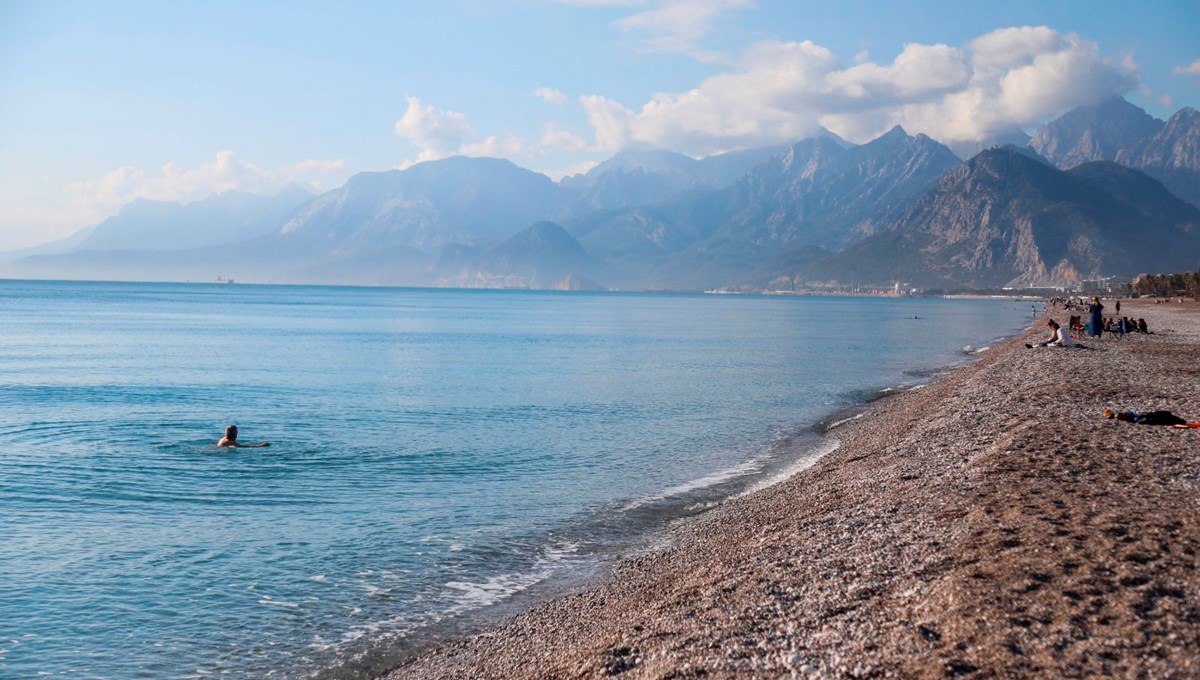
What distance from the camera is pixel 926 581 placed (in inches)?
432

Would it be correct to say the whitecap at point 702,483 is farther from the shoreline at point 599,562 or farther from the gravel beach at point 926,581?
the gravel beach at point 926,581

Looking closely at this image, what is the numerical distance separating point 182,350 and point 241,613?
62.6 meters

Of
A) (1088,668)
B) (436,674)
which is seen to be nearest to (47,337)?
(436,674)

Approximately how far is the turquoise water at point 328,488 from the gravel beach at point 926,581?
253 cm

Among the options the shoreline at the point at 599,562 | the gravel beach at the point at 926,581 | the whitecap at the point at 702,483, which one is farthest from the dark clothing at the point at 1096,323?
the whitecap at the point at 702,483

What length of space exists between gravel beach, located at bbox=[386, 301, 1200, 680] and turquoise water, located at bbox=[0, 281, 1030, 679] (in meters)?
2.53

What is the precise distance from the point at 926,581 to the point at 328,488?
17.2m

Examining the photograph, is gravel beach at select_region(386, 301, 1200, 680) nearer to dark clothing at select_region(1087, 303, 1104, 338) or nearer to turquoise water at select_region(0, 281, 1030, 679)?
turquoise water at select_region(0, 281, 1030, 679)

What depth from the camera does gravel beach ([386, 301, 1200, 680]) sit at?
898 cm

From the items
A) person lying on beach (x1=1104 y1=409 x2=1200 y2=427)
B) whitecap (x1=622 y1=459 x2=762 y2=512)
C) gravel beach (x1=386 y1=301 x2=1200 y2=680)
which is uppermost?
person lying on beach (x1=1104 y1=409 x2=1200 y2=427)

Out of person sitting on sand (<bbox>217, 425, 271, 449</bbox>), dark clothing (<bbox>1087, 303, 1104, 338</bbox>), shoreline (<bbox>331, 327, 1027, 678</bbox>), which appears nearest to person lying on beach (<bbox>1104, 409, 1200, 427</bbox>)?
shoreline (<bbox>331, 327, 1027, 678</bbox>)

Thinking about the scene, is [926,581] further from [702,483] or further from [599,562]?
[702,483]

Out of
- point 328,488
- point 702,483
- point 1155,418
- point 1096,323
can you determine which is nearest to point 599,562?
point 702,483

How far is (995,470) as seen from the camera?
54.0ft
